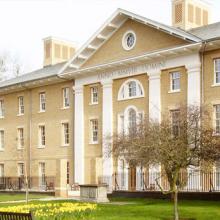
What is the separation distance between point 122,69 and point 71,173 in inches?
348

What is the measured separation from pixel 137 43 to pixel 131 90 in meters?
3.05

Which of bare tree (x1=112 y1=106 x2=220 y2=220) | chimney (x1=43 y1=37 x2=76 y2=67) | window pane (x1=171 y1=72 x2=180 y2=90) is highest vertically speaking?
chimney (x1=43 y1=37 x2=76 y2=67)

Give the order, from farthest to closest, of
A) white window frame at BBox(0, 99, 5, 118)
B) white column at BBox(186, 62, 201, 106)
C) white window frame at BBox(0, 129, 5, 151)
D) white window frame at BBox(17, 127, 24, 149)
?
white window frame at BBox(0, 99, 5, 118) < white window frame at BBox(0, 129, 5, 151) < white window frame at BBox(17, 127, 24, 149) < white column at BBox(186, 62, 201, 106)

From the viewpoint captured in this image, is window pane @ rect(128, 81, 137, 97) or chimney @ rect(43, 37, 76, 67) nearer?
window pane @ rect(128, 81, 137, 97)

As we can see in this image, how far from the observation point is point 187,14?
39.2 meters

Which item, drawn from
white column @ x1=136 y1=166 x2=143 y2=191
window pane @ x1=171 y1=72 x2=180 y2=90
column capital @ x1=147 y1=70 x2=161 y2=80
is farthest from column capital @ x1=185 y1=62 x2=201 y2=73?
white column @ x1=136 y1=166 x2=143 y2=191

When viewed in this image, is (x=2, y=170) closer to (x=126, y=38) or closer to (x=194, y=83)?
(x=126, y=38)

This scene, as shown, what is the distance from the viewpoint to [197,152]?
66.4 ft

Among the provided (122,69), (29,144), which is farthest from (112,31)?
(29,144)

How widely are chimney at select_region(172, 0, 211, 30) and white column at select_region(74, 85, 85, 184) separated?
826cm

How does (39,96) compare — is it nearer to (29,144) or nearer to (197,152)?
(29,144)

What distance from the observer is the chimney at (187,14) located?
3909 cm

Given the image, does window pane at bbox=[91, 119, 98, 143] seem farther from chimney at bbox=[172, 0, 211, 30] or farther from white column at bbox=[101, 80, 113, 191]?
chimney at bbox=[172, 0, 211, 30]

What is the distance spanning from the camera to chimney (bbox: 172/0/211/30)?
3909cm
